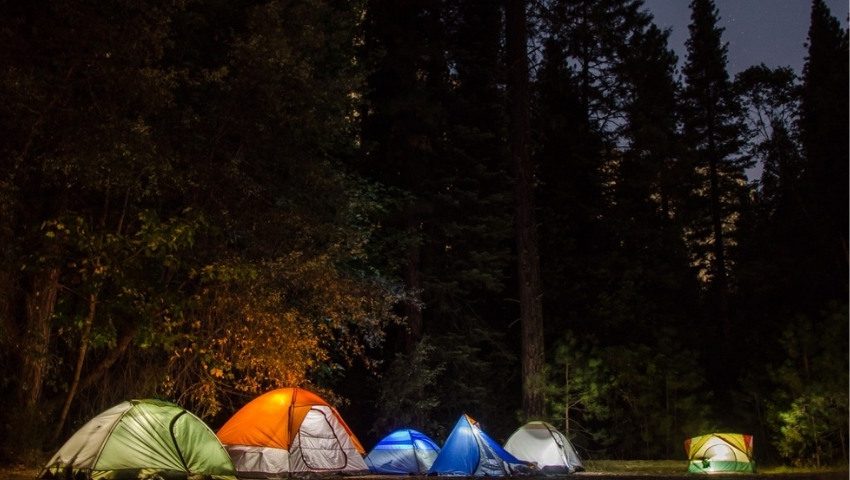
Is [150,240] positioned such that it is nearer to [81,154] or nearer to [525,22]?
[81,154]

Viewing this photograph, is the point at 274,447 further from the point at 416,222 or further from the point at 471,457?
the point at 416,222

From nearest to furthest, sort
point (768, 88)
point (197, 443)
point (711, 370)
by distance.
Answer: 1. point (197, 443)
2. point (768, 88)
3. point (711, 370)

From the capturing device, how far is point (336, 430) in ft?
40.4

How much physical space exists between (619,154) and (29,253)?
17.9 m

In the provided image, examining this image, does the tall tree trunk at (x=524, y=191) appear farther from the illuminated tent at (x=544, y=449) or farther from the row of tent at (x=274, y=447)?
the row of tent at (x=274, y=447)

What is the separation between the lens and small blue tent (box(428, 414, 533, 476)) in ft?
40.1

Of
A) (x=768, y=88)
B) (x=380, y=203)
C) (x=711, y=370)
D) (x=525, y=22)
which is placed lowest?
(x=711, y=370)

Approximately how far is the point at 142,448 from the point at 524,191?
35.2 feet

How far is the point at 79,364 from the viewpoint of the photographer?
1161 centimetres

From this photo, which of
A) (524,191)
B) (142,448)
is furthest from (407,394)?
(142,448)

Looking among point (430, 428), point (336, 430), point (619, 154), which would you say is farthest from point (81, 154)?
point (619, 154)

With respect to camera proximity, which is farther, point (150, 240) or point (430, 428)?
point (430, 428)

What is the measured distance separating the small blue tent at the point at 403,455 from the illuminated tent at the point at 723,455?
15.5 ft

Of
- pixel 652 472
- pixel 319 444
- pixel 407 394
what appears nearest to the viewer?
pixel 319 444
